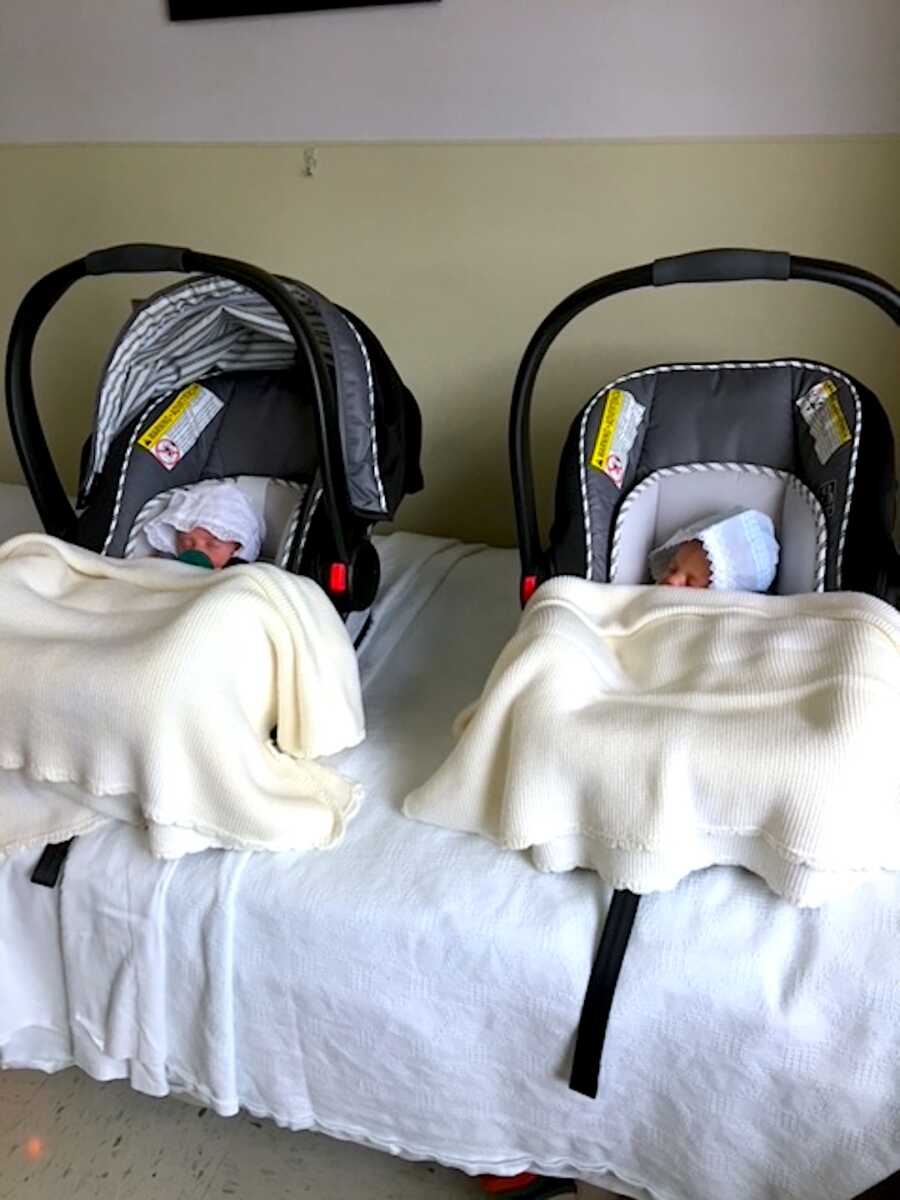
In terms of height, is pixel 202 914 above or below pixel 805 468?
below

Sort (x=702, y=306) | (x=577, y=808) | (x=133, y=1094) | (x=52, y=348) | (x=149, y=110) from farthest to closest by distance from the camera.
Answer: (x=52, y=348), (x=149, y=110), (x=702, y=306), (x=133, y=1094), (x=577, y=808)

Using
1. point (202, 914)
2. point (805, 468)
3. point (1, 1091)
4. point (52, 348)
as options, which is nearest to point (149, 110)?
point (52, 348)

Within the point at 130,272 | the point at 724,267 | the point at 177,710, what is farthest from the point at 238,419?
the point at 724,267

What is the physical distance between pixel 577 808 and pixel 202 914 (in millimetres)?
424

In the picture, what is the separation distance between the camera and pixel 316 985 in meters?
1.14

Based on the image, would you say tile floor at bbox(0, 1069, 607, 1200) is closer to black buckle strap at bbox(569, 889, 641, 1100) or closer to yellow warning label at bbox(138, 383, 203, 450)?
black buckle strap at bbox(569, 889, 641, 1100)

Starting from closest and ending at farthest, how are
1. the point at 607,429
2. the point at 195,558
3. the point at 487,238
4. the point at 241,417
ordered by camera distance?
the point at 607,429 → the point at 195,558 → the point at 241,417 → the point at 487,238

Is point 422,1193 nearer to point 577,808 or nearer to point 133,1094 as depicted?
point 133,1094

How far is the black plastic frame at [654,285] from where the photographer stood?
1202 mm

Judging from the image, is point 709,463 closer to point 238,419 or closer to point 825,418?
point 825,418

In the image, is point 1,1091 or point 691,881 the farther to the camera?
point 1,1091

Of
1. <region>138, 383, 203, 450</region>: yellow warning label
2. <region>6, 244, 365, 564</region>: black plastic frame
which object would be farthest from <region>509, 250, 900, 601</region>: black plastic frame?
<region>138, 383, 203, 450</region>: yellow warning label

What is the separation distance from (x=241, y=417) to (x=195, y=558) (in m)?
0.26

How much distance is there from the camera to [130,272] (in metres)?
1.40
